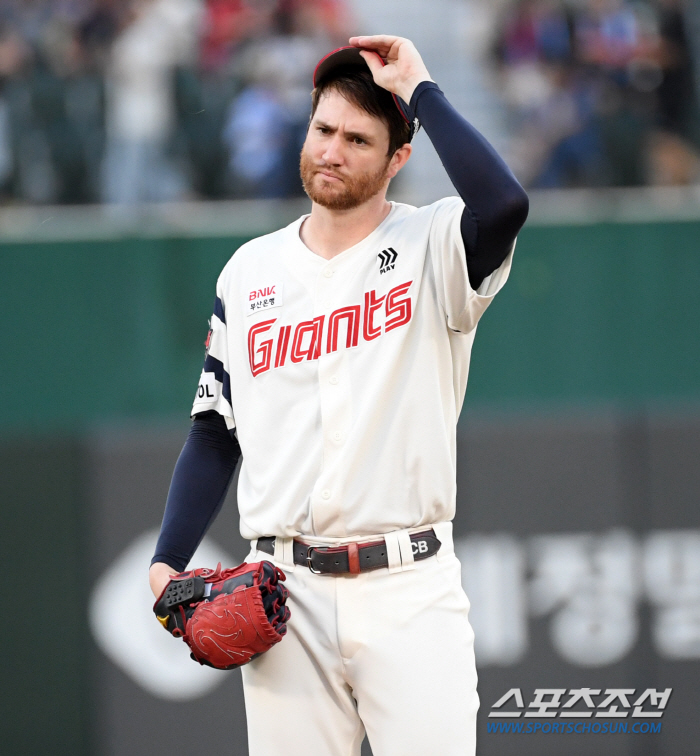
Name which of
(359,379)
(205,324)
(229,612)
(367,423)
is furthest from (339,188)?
(205,324)

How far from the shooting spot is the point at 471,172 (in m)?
2.41

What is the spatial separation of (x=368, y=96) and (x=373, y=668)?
1381 mm

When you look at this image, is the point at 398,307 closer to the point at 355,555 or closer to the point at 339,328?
the point at 339,328

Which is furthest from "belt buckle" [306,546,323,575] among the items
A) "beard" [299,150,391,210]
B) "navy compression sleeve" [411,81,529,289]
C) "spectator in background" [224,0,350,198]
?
"spectator in background" [224,0,350,198]

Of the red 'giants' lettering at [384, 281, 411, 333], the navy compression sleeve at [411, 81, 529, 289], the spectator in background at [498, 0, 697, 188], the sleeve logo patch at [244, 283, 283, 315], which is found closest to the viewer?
the navy compression sleeve at [411, 81, 529, 289]

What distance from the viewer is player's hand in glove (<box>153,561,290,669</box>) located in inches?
97.8

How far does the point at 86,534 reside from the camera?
5.38 meters

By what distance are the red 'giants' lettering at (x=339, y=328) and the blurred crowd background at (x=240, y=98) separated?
13.1ft

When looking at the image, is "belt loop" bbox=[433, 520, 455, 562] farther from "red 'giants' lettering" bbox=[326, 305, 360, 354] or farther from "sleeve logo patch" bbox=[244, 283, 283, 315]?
"sleeve logo patch" bbox=[244, 283, 283, 315]

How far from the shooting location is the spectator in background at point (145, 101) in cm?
669

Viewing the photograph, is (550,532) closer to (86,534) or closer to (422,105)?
(86,534)

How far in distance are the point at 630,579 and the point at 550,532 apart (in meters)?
0.45

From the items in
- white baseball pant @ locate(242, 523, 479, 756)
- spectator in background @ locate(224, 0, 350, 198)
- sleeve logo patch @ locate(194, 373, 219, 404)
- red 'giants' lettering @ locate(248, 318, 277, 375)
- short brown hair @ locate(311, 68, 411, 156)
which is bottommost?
white baseball pant @ locate(242, 523, 479, 756)

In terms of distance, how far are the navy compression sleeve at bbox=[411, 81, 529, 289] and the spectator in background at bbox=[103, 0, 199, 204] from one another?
4406mm
